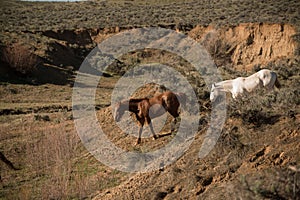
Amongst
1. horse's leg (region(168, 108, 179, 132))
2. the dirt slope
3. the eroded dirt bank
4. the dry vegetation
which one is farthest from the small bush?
the dirt slope

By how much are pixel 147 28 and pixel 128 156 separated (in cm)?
3773

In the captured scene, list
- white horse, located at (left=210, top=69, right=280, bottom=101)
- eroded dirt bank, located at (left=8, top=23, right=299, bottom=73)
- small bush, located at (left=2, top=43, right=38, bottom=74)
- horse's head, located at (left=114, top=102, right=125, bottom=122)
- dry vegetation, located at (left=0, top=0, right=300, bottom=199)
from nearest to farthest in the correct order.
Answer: dry vegetation, located at (left=0, top=0, right=300, bottom=199), horse's head, located at (left=114, top=102, right=125, bottom=122), white horse, located at (left=210, top=69, right=280, bottom=101), small bush, located at (left=2, top=43, right=38, bottom=74), eroded dirt bank, located at (left=8, top=23, right=299, bottom=73)

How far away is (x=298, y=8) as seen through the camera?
43.2 m

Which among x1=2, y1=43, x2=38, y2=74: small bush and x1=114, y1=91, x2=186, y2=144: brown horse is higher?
x1=114, y1=91, x2=186, y2=144: brown horse

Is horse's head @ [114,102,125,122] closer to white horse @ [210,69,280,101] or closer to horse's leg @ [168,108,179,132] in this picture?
horse's leg @ [168,108,179,132]

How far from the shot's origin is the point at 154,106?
468 inches

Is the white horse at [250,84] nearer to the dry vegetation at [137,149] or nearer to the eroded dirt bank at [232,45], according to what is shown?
the dry vegetation at [137,149]

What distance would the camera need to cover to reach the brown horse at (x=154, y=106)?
39.0 feet

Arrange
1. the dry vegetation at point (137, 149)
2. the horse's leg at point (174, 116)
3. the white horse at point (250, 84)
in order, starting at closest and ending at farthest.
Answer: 1. the dry vegetation at point (137, 149)
2. the horse's leg at point (174, 116)
3. the white horse at point (250, 84)

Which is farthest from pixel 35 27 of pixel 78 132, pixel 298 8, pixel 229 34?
pixel 78 132

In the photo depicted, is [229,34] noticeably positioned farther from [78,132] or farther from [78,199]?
[78,199]

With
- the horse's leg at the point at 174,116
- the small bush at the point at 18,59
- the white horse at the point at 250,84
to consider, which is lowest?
the small bush at the point at 18,59

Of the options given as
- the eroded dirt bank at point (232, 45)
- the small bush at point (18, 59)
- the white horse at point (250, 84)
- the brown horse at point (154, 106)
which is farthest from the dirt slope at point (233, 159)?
the small bush at point (18, 59)

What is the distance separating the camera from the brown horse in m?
11.9
